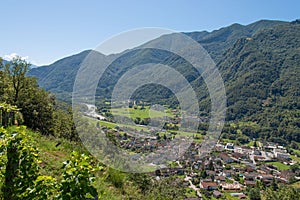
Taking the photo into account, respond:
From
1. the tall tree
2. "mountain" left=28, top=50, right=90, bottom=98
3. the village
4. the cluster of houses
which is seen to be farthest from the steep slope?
the tall tree

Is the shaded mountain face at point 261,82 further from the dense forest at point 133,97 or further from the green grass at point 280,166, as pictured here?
the green grass at point 280,166

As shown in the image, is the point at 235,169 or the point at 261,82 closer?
the point at 235,169

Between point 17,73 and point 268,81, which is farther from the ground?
point 268,81

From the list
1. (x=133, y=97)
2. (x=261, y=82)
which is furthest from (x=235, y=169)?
(x=261, y=82)

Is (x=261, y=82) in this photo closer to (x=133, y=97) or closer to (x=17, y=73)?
(x=133, y=97)

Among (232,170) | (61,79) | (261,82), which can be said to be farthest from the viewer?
(61,79)

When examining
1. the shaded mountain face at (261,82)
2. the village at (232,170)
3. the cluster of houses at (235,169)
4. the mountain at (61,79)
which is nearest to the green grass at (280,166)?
the village at (232,170)

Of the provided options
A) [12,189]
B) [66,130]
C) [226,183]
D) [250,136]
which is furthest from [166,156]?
[250,136]

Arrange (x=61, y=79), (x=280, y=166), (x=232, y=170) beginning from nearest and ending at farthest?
(x=232, y=170) → (x=280, y=166) → (x=61, y=79)

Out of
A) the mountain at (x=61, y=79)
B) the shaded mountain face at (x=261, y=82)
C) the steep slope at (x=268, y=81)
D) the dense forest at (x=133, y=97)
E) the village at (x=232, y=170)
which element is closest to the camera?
the dense forest at (x=133, y=97)

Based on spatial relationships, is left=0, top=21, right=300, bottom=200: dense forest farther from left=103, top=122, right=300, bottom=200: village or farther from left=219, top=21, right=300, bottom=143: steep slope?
left=103, top=122, right=300, bottom=200: village

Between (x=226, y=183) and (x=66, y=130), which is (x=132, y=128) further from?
(x=226, y=183)
